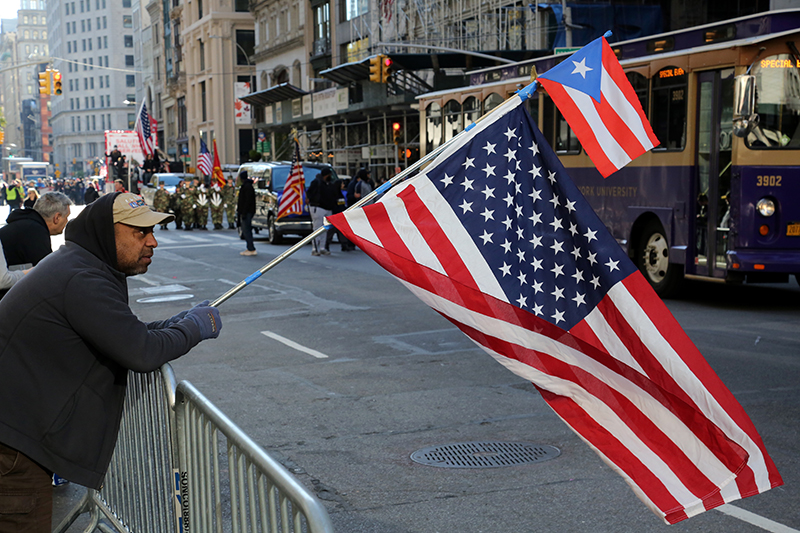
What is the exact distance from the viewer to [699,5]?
1364 inches

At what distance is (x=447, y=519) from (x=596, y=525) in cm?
79

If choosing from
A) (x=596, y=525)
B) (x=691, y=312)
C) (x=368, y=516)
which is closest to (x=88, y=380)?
(x=368, y=516)

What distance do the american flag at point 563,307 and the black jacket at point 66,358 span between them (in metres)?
1.09

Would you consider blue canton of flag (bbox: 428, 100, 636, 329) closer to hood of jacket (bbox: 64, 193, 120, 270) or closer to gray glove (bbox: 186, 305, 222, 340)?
gray glove (bbox: 186, 305, 222, 340)

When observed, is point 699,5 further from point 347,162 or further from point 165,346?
point 165,346

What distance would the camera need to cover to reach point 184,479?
154 inches

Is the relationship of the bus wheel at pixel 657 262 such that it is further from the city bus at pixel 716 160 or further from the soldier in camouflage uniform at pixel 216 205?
the soldier in camouflage uniform at pixel 216 205

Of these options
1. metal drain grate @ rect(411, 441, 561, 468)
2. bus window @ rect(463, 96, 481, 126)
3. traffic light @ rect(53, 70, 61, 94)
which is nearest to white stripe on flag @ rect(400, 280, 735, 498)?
metal drain grate @ rect(411, 441, 561, 468)

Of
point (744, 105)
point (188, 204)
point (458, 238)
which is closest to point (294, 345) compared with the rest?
point (744, 105)

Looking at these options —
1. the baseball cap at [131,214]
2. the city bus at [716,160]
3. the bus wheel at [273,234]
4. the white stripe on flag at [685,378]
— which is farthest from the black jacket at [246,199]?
the white stripe on flag at [685,378]

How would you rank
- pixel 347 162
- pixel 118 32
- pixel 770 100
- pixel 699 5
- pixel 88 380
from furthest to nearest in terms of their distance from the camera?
pixel 118 32, pixel 347 162, pixel 699 5, pixel 770 100, pixel 88 380

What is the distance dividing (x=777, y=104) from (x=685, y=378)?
10153 mm

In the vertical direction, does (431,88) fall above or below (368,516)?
above

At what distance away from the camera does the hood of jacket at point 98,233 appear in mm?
3688
